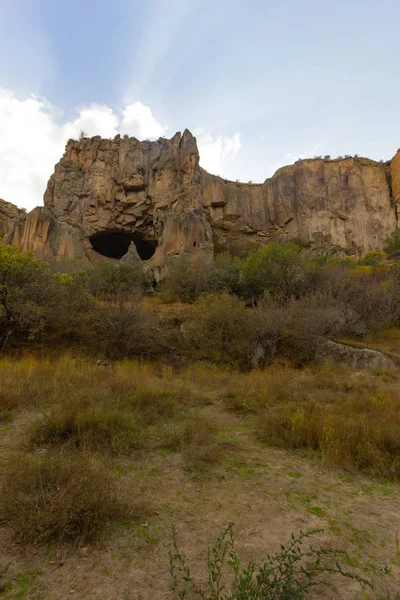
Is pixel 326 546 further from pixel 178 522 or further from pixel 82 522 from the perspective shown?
pixel 82 522

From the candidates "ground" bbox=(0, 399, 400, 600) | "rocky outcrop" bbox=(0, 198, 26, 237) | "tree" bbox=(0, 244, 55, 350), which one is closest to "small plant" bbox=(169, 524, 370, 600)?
"ground" bbox=(0, 399, 400, 600)

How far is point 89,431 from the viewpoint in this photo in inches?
139

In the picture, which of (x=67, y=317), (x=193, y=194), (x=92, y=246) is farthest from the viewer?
(x=92, y=246)

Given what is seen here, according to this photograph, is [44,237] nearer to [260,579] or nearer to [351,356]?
[351,356]

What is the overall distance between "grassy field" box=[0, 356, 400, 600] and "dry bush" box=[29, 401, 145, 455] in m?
0.02

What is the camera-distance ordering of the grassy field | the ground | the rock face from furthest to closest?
the rock face → the grassy field → the ground

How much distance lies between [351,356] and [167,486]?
356 inches

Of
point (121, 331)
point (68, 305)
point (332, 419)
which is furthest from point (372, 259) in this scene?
point (332, 419)

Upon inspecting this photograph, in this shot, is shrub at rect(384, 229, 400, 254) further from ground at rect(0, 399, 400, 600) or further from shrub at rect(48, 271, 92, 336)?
ground at rect(0, 399, 400, 600)

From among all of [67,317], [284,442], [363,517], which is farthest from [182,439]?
[67,317]

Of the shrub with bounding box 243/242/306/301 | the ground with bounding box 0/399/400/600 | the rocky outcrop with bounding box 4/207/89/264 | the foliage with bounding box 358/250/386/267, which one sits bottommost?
the ground with bounding box 0/399/400/600

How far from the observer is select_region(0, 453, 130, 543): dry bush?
1930mm

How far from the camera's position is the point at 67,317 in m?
11.7

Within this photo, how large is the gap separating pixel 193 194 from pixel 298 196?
43.3 ft
